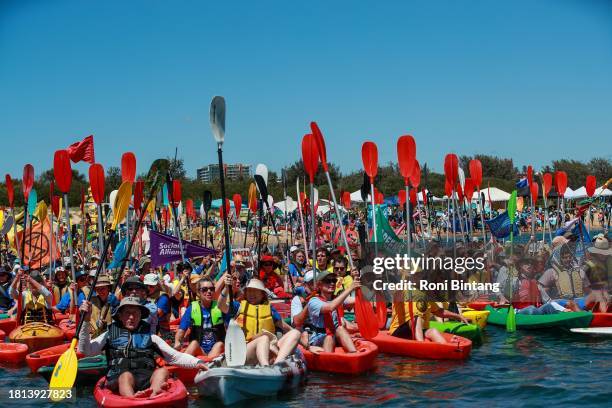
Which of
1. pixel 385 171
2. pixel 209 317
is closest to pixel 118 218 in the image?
pixel 209 317

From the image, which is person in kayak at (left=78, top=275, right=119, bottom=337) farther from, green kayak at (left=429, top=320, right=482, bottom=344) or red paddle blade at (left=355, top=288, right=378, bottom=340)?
green kayak at (left=429, top=320, right=482, bottom=344)

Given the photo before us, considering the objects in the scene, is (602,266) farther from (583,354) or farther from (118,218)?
(118,218)

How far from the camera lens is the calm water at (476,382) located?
6.87 metres

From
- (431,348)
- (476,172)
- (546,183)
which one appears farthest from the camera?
(546,183)

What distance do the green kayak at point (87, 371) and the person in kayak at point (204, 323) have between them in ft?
2.55

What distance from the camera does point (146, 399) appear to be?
5820 millimetres

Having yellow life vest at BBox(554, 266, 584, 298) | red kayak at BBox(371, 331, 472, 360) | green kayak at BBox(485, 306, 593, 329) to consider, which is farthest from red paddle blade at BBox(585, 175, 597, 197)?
red kayak at BBox(371, 331, 472, 360)

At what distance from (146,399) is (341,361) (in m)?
2.46

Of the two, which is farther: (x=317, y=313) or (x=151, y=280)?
(x=151, y=280)

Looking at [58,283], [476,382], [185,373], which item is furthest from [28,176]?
[476,382]

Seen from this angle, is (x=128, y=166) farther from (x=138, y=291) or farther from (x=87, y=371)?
(x=87, y=371)

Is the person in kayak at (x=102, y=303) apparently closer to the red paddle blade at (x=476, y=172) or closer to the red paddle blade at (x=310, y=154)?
the red paddle blade at (x=310, y=154)

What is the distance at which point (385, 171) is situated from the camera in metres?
57.0

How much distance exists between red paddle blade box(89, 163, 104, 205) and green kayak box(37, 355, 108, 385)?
105 inches
